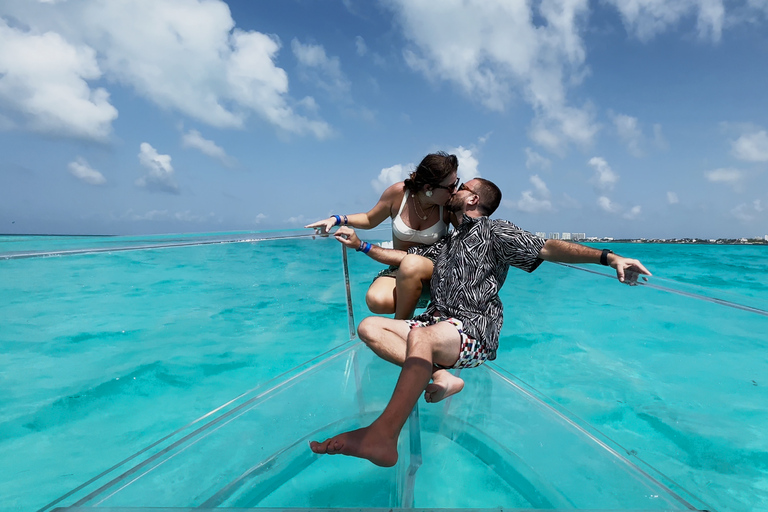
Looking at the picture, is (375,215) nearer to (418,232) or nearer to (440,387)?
(418,232)

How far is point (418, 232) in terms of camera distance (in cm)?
228

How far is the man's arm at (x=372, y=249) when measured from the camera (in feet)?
7.26

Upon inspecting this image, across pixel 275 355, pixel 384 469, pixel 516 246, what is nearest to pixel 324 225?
pixel 516 246

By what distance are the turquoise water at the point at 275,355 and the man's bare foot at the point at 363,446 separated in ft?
3.32

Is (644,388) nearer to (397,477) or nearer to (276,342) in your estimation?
(397,477)

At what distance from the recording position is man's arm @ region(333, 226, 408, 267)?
87.1 inches

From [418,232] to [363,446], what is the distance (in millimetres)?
1347

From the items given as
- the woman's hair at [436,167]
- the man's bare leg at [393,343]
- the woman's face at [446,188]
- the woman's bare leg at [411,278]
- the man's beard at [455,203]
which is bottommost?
the man's bare leg at [393,343]

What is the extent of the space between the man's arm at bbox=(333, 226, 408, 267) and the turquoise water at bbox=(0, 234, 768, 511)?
1.00ft

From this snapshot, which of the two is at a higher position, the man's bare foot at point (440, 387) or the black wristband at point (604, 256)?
the black wristband at point (604, 256)

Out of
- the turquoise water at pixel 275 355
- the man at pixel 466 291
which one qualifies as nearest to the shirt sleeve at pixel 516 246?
→ the man at pixel 466 291

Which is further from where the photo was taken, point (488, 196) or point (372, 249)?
point (372, 249)

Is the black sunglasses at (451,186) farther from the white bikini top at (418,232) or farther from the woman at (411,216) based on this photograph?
the white bikini top at (418,232)

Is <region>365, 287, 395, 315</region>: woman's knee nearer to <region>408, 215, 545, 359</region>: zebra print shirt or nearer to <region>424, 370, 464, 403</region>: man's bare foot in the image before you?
<region>408, 215, 545, 359</region>: zebra print shirt
